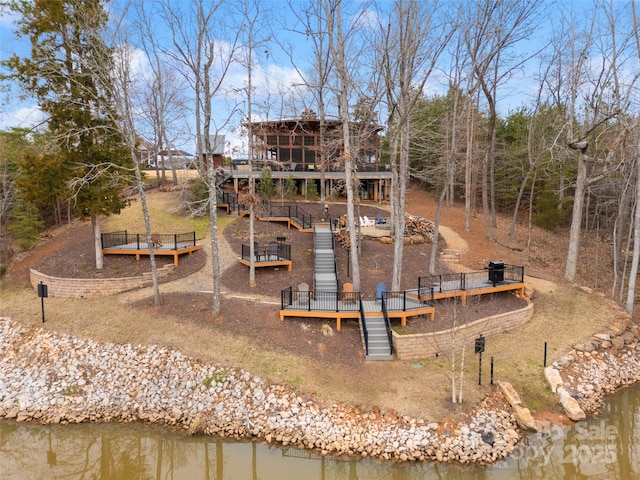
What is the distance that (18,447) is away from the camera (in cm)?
923

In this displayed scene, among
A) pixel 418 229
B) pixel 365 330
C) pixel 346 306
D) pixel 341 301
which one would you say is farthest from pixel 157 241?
pixel 418 229

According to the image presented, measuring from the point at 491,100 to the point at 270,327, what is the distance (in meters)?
17.8

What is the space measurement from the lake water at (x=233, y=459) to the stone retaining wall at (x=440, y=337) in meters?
3.36

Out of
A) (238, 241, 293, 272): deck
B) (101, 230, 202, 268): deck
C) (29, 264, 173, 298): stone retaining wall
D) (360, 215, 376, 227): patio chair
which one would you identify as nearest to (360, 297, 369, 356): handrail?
(238, 241, 293, 272): deck

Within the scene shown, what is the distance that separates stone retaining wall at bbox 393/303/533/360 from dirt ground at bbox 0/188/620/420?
1.24 feet

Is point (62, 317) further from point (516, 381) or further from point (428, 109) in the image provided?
point (428, 109)

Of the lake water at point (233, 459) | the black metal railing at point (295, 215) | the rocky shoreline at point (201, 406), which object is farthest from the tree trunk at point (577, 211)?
the black metal railing at point (295, 215)

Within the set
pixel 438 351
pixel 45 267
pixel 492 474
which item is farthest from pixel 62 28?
pixel 492 474

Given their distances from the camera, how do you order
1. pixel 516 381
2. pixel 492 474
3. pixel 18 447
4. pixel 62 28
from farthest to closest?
pixel 62 28
pixel 516 381
pixel 18 447
pixel 492 474

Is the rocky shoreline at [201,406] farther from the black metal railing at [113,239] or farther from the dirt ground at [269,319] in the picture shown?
the black metal railing at [113,239]

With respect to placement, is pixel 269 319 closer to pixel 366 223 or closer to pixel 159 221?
pixel 366 223

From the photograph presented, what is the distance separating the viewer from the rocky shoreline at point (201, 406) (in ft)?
29.4

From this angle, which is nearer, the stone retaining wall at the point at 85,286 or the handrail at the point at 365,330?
the handrail at the point at 365,330

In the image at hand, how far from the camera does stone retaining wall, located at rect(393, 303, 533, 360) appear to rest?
11516 mm
